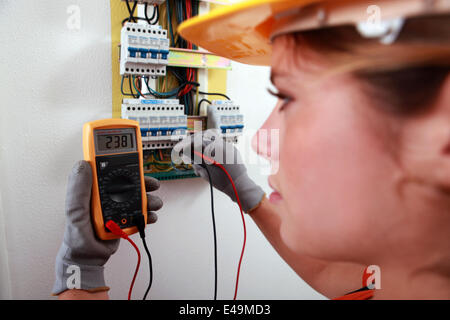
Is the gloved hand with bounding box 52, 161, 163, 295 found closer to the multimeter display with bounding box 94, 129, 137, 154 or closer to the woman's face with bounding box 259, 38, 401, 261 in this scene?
the multimeter display with bounding box 94, 129, 137, 154

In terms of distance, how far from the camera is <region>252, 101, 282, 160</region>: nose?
540 millimetres

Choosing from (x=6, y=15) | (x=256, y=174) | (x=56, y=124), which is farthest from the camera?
(x=256, y=174)

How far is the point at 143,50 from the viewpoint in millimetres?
969

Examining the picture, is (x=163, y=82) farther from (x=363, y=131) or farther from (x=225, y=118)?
(x=363, y=131)

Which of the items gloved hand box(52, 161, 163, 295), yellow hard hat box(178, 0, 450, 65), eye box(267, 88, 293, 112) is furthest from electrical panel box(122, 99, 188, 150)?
eye box(267, 88, 293, 112)

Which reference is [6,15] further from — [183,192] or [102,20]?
[183,192]

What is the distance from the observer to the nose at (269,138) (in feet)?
1.77

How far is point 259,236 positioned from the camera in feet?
4.86

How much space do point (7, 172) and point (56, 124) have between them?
223mm

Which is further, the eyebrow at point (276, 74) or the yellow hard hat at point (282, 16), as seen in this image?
the eyebrow at point (276, 74)

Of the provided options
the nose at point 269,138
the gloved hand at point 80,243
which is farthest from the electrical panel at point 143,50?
the nose at point 269,138

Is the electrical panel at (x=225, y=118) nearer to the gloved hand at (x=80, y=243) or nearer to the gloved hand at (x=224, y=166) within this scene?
the gloved hand at (x=224, y=166)

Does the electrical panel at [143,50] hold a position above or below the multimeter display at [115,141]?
above
